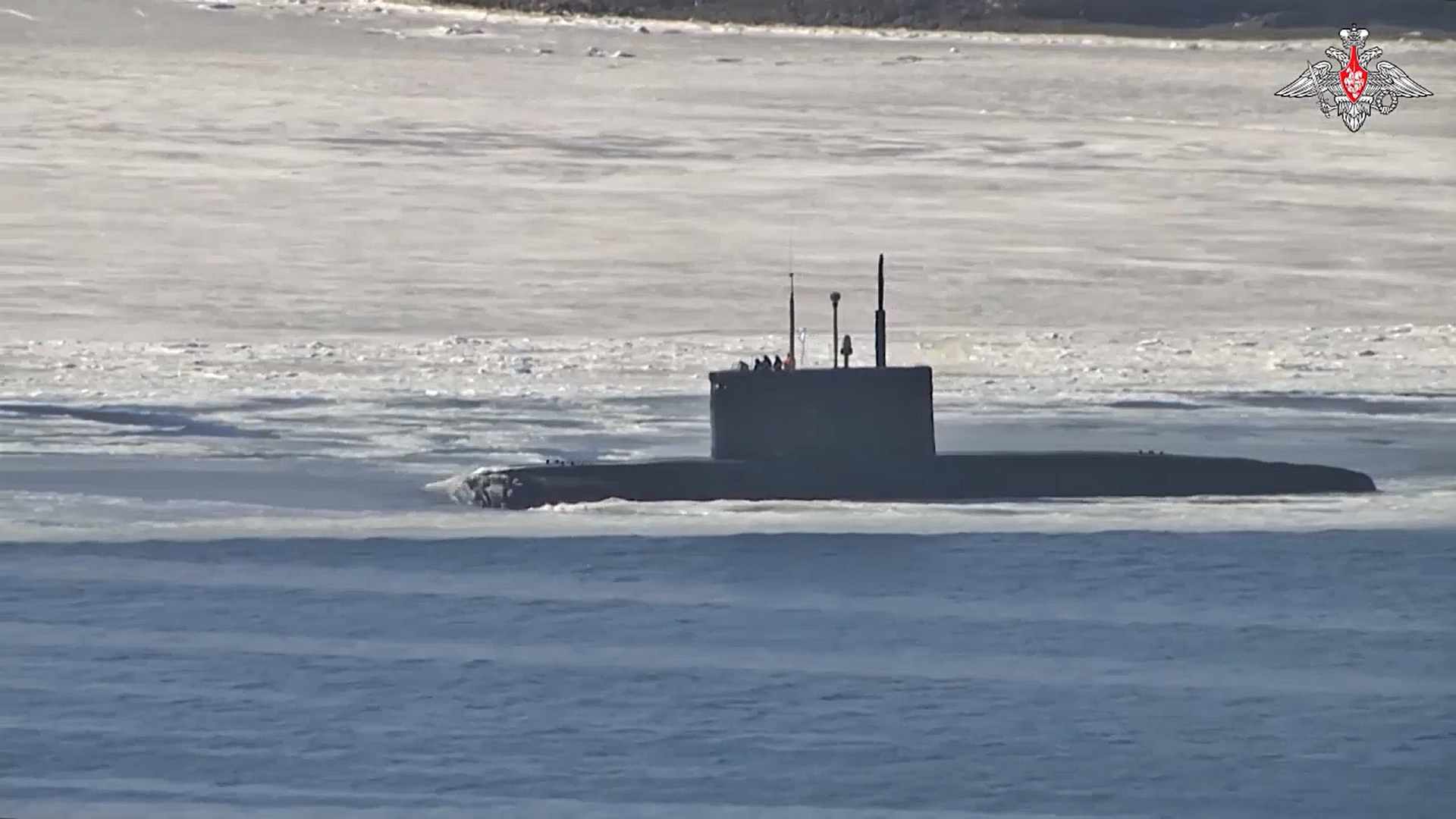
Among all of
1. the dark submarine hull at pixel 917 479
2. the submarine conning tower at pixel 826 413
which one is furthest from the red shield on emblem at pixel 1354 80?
the submarine conning tower at pixel 826 413

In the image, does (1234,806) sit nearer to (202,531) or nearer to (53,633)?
(53,633)

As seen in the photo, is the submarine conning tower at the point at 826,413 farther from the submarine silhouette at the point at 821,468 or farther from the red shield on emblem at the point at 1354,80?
the red shield on emblem at the point at 1354,80

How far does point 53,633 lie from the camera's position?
6.93 m

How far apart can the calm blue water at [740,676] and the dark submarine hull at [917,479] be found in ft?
1.53

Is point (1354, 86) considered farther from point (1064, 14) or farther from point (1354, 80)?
point (1064, 14)

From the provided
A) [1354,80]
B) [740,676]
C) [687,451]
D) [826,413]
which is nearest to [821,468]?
[826,413]

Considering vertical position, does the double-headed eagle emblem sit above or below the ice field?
above

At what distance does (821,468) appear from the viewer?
345 inches

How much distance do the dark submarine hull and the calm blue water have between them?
1.53 ft

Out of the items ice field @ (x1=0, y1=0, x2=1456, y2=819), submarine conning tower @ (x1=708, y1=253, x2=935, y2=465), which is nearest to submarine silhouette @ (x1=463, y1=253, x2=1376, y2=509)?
submarine conning tower @ (x1=708, y1=253, x2=935, y2=465)

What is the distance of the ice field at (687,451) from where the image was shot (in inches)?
232

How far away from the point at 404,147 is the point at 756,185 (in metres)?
3.38

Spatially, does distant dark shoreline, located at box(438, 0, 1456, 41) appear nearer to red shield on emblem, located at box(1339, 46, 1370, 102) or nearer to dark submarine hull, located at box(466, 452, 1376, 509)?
red shield on emblem, located at box(1339, 46, 1370, 102)

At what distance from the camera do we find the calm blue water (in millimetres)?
Answer: 5582
